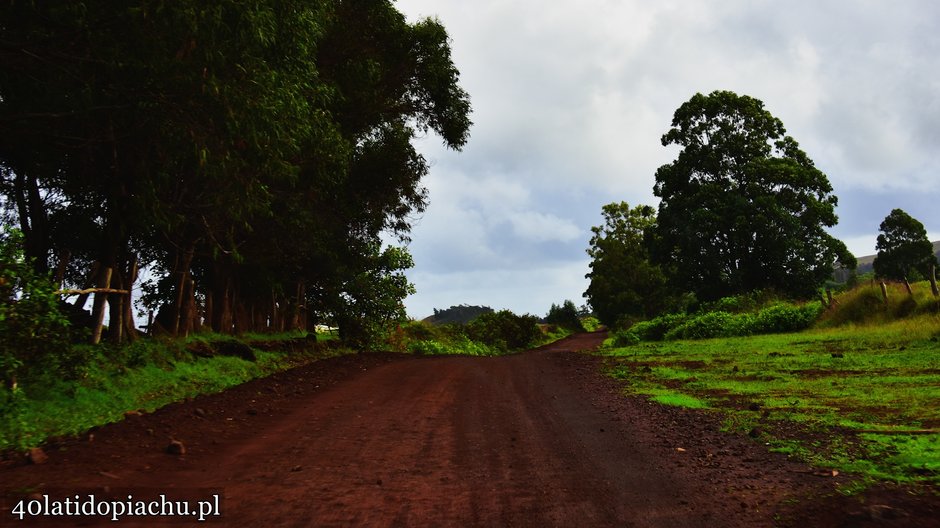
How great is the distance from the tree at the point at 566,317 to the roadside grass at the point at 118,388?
2250 inches

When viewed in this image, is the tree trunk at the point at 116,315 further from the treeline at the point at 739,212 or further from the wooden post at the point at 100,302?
the treeline at the point at 739,212

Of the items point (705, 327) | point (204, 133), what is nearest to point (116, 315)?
point (204, 133)

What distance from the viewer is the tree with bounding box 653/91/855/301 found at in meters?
33.9

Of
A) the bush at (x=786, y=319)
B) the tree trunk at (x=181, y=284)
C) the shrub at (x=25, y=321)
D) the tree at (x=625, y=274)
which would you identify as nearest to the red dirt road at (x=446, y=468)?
the shrub at (x=25, y=321)

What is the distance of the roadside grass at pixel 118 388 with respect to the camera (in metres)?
6.63

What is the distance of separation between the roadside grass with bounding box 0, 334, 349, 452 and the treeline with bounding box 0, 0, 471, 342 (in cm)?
120

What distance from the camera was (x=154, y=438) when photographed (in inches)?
265

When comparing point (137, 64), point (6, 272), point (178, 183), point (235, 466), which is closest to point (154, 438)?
point (235, 466)

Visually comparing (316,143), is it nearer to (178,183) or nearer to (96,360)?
(178,183)

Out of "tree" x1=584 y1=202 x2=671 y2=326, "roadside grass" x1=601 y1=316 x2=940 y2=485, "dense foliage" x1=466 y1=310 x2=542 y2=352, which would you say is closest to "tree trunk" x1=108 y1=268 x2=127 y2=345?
"roadside grass" x1=601 y1=316 x2=940 y2=485

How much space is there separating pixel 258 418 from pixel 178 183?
527 cm

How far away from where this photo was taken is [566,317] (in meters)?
70.2

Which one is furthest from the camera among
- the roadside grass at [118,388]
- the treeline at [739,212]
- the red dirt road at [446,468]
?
the treeline at [739,212]

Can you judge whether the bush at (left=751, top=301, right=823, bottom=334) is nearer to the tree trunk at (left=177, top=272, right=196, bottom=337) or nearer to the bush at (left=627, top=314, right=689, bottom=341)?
the bush at (left=627, top=314, right=689, bottom=341)
